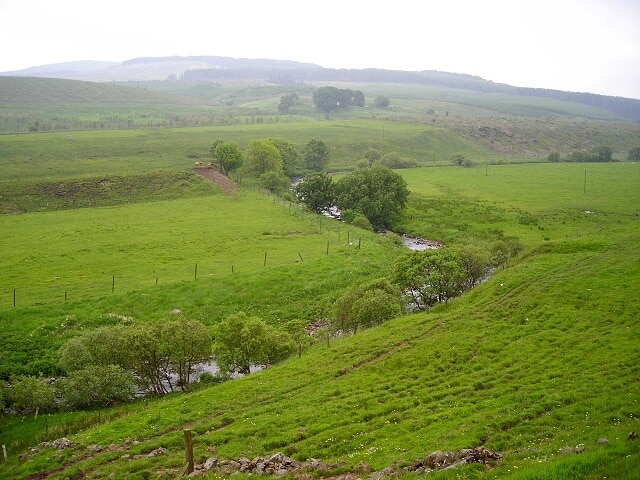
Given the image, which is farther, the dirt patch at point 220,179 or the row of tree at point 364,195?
the dirt patch at point 220,179

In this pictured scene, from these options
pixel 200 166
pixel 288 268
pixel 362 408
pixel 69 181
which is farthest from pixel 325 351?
pixel 200 166

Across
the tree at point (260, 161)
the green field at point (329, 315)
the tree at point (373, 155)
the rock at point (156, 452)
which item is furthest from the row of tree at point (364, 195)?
the rock at point (156, 452)

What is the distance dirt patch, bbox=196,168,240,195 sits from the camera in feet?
371

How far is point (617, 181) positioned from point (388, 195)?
65.7 m

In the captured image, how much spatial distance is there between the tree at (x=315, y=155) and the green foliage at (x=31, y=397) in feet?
391

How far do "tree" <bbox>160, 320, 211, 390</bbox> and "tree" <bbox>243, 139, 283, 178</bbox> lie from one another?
85.1 m

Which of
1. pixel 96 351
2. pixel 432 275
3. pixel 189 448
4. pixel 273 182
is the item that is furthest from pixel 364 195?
pixel 189 448

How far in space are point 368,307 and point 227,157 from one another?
276 feet

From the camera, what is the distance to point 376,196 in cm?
9494

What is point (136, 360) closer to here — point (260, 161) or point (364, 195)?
point (364, 195)

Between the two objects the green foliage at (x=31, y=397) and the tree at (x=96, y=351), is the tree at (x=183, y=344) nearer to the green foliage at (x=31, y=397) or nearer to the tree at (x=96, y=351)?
the tree at (x=96, y=351)

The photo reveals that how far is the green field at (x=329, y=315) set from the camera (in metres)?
22.9

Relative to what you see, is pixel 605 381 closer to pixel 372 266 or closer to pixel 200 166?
pixel 372 266

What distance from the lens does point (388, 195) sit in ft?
307
